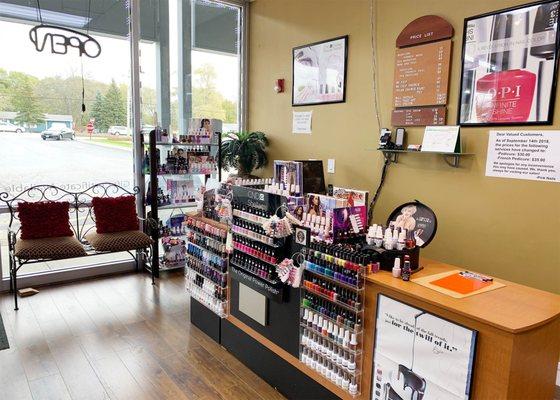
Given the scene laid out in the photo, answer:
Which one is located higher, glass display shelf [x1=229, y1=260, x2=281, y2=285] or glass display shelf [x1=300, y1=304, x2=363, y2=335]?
glass display shelf [x1=229, y1=260, x2=281, y2=285]

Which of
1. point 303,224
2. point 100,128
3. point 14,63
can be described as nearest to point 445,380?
point 303,224

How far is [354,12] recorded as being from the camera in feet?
12.1

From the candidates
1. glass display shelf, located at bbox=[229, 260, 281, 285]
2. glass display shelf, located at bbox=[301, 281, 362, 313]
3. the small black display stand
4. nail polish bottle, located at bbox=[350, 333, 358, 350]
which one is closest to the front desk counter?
glass display shelf, located at bbox=[301, 281, 362, 313]

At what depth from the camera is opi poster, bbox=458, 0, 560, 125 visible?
8.32 feet

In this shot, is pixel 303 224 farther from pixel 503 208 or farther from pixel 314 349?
pixel 503 208

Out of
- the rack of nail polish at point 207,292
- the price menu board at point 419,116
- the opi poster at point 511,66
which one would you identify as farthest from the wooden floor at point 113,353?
the opi poster at point 511,66

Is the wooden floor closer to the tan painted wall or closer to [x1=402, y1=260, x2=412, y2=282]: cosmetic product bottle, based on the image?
[x1=402, y1=260, x2=412, y2=282]: cosmetic product bottle

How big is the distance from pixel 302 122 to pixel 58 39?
249cm

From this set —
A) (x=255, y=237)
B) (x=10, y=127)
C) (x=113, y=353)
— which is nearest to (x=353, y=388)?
(x=255, y=237)

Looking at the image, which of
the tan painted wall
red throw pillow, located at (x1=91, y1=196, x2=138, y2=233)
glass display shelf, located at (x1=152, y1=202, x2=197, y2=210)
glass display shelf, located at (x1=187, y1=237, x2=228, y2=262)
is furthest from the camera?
glass display shelf, located at (x1=152, y1=202, x2=197, y2=210)

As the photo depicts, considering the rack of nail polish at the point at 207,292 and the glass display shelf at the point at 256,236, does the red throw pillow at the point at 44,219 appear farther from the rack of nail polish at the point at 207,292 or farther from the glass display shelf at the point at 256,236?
the glass display shelf at the point at 256,236

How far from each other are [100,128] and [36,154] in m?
0.65

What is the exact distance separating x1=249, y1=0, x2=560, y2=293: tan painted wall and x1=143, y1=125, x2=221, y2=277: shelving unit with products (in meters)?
0.76

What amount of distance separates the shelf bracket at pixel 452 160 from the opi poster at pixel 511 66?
0.26 meters
